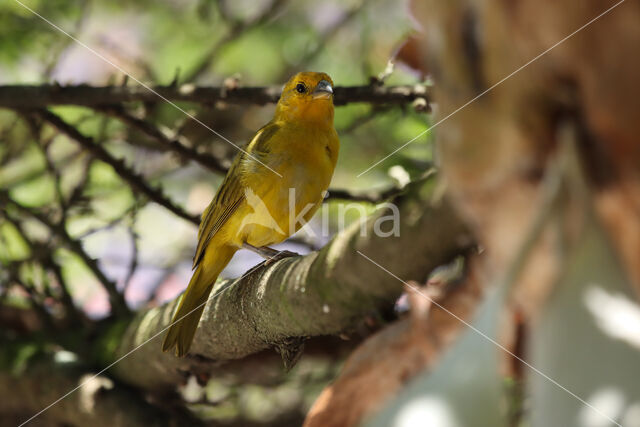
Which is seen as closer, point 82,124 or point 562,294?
point 562,294

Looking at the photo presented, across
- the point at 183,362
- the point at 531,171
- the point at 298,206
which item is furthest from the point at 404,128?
the point at 531,171

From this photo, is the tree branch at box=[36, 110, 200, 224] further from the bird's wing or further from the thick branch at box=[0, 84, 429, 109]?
the bird's wing

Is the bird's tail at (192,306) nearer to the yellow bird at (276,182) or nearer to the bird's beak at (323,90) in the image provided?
the yellow bird at (276,182)

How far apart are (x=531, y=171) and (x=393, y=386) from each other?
25.2 inches

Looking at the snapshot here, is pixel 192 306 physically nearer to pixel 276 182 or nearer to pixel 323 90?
pixel 276 182

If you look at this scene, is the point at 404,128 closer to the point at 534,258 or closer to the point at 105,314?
the point at 105,314

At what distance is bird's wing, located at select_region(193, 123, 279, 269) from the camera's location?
3406mm

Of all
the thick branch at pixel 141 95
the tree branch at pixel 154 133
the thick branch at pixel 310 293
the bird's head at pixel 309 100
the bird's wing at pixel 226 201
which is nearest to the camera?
the thick branch at pixel 310 293

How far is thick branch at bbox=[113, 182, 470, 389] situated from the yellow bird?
40 centimetres

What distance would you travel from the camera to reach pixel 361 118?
387 cm

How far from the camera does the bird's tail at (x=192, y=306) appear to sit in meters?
2.73

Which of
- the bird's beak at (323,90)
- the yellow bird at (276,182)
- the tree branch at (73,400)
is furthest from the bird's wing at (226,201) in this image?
the tree branch at (73,400)

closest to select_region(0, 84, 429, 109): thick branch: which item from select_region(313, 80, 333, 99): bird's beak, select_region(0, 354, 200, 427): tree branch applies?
select_region(313, 80, 333, 99): bird's beak

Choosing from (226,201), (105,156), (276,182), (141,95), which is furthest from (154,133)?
(276,182)
